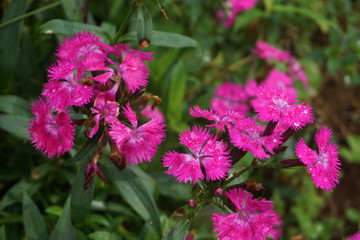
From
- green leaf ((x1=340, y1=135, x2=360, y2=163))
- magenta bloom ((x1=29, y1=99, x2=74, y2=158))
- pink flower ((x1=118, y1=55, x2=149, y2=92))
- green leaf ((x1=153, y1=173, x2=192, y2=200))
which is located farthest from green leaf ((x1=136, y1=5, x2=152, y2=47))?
green leaf ((x1=340, y1=135, x2=360, y2=163))

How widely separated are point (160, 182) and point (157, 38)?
658mm

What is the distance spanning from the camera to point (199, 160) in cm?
120

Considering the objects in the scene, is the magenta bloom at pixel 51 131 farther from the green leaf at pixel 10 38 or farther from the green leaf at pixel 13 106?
the green leaf at pixel 10 38

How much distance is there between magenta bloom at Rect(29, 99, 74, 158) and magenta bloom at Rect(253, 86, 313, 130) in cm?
56

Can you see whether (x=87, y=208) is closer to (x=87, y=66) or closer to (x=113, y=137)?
(x=113, y=137)

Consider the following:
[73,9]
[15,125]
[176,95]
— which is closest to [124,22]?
[73,9]

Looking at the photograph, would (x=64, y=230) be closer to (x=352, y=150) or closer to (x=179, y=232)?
(x=179, y=232)

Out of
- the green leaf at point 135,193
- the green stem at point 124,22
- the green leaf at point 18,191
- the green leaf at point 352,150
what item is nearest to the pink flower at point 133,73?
the green stem at point 124,22

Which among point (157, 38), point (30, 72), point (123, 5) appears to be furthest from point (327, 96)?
point (30, 72)

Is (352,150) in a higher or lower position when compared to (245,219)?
lower

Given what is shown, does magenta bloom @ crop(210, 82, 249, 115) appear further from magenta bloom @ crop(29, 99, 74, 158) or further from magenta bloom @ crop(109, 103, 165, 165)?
magenta bloom @ crop(29, 99, 74, 158)

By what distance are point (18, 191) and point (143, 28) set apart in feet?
3.01

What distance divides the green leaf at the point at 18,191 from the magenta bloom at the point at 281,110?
1107 millimetres

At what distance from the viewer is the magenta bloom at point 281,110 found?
125cm
